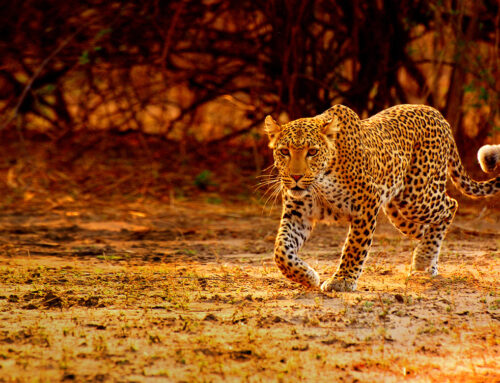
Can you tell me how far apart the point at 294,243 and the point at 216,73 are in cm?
543

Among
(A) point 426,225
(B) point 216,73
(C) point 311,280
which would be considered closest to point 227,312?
(C) point 311,280

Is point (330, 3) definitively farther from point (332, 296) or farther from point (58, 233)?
point (332, 296)

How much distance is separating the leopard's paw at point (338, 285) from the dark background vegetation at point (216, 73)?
4.00 m

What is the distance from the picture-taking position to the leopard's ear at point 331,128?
5.11m

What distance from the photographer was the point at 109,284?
214 inches

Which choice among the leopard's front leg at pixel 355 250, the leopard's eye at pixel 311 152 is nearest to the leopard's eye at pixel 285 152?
the leopard's eye at pixel 311 152

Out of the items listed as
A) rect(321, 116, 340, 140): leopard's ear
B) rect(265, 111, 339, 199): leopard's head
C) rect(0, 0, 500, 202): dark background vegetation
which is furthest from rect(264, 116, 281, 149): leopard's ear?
rect(0, 0, 500, 202): dark background vegetation

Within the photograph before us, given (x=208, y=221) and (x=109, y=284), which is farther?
(x=208, y=221)

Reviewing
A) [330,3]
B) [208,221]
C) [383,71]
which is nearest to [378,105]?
[383,71]

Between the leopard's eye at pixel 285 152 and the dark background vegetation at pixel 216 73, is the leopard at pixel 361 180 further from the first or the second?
the dark background vegetation at pixel 216 73

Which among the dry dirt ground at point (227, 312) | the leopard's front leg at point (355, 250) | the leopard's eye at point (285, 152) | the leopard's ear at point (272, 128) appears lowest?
the dry dirt ground at point (227, 312)

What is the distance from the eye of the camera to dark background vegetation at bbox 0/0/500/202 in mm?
9211

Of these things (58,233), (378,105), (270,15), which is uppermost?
(270,15)

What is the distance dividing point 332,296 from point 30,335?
5.97 ft
